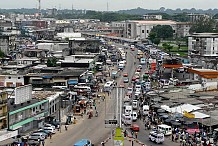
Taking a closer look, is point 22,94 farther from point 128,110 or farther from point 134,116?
point 134,116

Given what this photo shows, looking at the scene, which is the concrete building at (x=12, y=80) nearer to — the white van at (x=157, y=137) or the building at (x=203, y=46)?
the white van at (x=157, y=137)

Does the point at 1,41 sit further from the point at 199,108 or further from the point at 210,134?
the point at 210,134

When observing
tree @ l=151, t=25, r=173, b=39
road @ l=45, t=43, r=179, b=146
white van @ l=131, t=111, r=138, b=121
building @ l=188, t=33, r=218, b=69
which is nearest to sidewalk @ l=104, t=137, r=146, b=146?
road @ l=45, t=43, r=179, b=146

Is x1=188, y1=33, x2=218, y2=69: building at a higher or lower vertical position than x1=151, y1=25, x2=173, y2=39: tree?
lower

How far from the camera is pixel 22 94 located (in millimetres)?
13539

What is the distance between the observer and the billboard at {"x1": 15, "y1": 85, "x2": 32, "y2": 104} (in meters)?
13.4

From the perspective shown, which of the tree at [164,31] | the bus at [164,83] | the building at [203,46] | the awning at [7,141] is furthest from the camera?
the tree at [164,31]

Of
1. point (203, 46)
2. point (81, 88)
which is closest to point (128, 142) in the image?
point (81, 88)

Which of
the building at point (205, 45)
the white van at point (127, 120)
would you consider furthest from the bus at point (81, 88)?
the building at point (205, 45)

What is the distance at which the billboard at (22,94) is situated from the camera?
43.8 feet

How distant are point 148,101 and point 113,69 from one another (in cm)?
978

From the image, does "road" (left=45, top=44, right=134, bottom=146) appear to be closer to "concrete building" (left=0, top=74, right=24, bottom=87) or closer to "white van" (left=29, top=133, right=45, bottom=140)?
"white van" (left=29, top=133, right=45, bottom=140)

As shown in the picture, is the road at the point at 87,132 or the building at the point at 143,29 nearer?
the road at the point at 87,132

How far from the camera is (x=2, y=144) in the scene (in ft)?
36.6
